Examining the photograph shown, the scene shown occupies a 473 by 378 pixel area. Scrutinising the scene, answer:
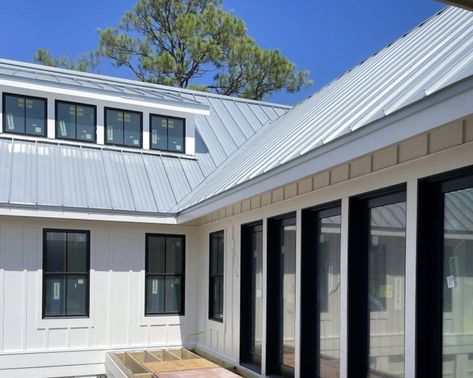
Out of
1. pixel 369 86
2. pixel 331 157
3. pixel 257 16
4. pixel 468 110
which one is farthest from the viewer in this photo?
pixel 257 16

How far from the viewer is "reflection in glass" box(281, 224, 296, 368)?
21.8 feet

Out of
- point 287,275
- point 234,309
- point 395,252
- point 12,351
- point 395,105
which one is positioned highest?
point 395,105

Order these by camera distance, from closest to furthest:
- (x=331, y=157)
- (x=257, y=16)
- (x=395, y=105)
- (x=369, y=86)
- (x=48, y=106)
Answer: (x=395, y=105)
(x=331, y=157)
(x=369, y=86)
(x=48, y=106)
(x=257, y=16)

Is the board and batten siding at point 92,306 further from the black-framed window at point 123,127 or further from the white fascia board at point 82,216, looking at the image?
the black-framed window at point 123,127

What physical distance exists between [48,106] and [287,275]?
601cm

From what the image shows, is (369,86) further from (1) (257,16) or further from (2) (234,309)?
(1) (257,16)

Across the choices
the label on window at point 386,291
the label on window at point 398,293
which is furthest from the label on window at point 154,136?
the label on window at point 398,293

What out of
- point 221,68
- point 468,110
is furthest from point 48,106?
point 221,68

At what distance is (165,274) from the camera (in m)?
10.0

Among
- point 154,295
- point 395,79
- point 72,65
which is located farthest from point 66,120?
point 72,65

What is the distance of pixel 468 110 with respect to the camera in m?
3.16

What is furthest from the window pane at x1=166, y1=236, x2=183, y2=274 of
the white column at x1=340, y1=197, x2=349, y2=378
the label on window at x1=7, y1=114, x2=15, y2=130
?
the white column at x1=340, y1=197, x2=349, y2=378

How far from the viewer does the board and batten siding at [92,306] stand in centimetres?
880

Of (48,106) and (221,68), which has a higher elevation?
(221,68)
